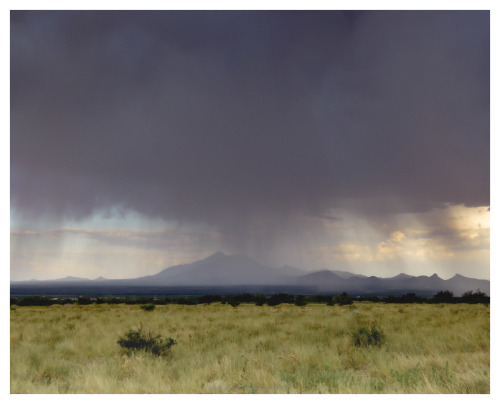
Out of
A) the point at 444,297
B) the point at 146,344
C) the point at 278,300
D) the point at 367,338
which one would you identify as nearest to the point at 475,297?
the point at 444,297

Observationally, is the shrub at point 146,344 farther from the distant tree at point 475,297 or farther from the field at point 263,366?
the distant tree at point 475,297

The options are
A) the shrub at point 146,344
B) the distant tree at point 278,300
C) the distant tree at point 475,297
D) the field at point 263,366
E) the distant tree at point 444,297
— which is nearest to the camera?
the field at point 263,366

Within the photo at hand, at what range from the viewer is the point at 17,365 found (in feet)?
27.6

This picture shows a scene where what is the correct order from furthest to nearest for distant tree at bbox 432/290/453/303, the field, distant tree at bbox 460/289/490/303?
distant tree at bbox 432/290/453/303 → distant tree at bbox 460/289/490/303 → the field

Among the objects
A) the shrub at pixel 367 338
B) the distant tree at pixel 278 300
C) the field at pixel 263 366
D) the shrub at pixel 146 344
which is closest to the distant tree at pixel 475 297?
the distant tree at pixel 278 300

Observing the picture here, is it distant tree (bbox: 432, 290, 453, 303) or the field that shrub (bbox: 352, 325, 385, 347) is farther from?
distant tree (bbox: 432, 290, 453, 303)

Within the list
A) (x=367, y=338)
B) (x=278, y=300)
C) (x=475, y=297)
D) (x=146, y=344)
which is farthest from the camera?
(x=278, y=300)

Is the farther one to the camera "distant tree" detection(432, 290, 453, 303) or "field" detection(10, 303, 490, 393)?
"distant tree" detection(432, 290, 453, 303)

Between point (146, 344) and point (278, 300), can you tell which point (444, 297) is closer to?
point (278, 300)

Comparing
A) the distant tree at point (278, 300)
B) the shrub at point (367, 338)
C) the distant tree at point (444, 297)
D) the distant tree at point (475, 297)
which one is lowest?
the distant tree at point (444, 297)

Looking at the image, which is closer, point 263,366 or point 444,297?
point 263,366

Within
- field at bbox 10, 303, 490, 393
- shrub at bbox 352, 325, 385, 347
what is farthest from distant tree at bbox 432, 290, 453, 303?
shrub at bbox 352, 325, 385, 347

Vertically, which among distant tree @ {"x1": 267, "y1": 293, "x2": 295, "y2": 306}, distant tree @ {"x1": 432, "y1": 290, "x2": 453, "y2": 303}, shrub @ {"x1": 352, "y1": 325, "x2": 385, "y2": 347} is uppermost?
shrub @ {"x1": 352, "y1": 325, "x2": 385, "y2": 347}
